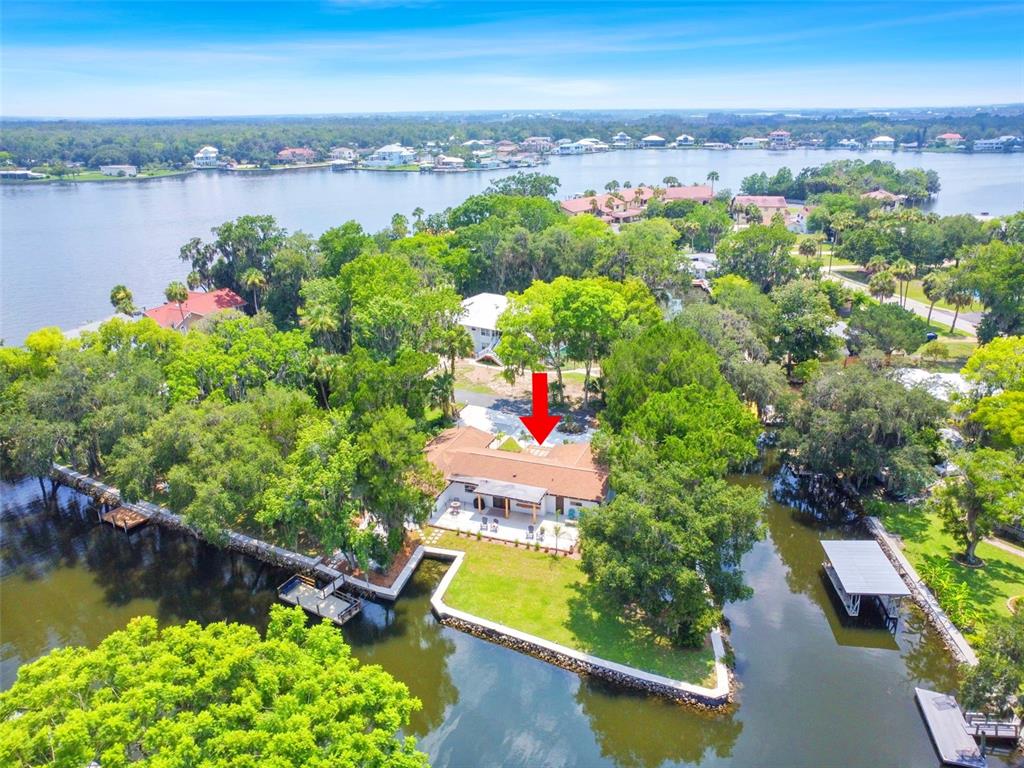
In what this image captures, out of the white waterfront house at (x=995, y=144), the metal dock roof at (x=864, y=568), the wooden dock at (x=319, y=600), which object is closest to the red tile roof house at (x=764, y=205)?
the metal dock roof at (x=864, y=568)

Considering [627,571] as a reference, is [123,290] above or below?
above

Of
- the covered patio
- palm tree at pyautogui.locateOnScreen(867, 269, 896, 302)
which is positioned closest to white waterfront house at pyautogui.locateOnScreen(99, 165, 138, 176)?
the covered patio

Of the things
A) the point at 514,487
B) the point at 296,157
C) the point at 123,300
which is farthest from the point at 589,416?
the point at 296,157

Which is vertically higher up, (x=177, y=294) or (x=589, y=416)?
(x=177, y=294)

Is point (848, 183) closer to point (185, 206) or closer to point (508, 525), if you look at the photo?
point (508, 525)

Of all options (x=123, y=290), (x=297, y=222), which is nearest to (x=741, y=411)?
(x=123, y=290)

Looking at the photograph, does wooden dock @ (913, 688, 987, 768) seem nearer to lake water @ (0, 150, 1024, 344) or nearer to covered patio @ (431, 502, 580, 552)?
covered patio @ (431, 502, 580, 552)

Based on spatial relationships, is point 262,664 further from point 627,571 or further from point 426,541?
point 426,541
